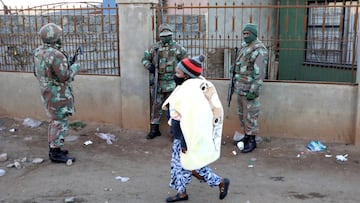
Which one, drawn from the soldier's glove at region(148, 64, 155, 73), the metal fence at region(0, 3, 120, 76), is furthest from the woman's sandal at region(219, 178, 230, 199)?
the metal fence at region(0, 3, 120, 76)

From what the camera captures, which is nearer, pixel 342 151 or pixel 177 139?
pixel 177 139

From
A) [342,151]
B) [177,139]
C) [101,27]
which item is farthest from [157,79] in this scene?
[342,151]

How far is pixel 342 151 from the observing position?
Result: 5.88 m

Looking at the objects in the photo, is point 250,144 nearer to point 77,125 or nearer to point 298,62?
point 77,125

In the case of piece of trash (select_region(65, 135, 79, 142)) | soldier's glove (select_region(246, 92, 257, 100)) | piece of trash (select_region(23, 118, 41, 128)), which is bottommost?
piece of trash (select_region(65, 135, 79, 142))

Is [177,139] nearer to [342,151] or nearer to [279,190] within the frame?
[279,190]

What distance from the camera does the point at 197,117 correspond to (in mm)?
3799

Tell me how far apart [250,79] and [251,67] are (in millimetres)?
166

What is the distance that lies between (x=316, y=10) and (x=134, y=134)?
461cm

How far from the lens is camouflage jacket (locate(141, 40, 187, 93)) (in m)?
6.28

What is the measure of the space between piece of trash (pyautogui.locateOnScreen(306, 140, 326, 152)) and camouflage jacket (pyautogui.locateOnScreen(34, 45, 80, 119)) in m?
3.36

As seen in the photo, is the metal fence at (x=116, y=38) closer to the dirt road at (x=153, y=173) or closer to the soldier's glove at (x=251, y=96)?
the soldier's glove at (x=251, y=96)

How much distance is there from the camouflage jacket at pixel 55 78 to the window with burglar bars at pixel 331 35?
13.1ft

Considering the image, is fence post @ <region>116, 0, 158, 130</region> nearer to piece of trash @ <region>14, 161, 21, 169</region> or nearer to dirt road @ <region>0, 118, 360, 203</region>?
dirt road @ <region>0, 118, 360, 203</region>
